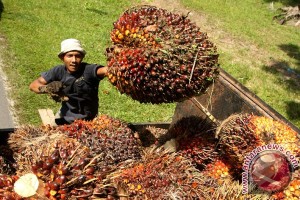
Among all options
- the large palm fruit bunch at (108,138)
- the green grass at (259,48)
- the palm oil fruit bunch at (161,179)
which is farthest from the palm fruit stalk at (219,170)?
the green grass at (259,48)

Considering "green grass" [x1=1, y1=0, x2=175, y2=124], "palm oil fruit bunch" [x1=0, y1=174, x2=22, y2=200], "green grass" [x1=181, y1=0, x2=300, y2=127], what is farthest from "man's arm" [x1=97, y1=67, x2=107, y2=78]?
"green grass" [x1=181, y1=0, x2=300, y2=127]

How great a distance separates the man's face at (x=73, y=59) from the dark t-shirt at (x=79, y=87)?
3.1 inches

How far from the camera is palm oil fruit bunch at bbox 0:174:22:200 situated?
76.1 inches

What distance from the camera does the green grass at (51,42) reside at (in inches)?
268

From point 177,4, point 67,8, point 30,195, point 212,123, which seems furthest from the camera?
point 177,4

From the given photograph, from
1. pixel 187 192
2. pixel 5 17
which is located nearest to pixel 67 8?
pixel 5 17

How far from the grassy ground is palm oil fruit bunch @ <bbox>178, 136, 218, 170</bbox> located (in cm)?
285

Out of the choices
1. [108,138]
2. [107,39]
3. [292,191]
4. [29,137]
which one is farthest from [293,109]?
[29,137]

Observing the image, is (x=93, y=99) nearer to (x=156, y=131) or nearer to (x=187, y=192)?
(x=156, y=131)

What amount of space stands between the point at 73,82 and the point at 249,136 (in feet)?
6.59

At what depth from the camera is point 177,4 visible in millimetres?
12523

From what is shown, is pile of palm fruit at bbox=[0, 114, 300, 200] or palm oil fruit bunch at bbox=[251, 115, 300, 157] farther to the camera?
palm oil fruit bunch at bbox=[251, 115, 300, 157]

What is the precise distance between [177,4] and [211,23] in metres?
1.53
